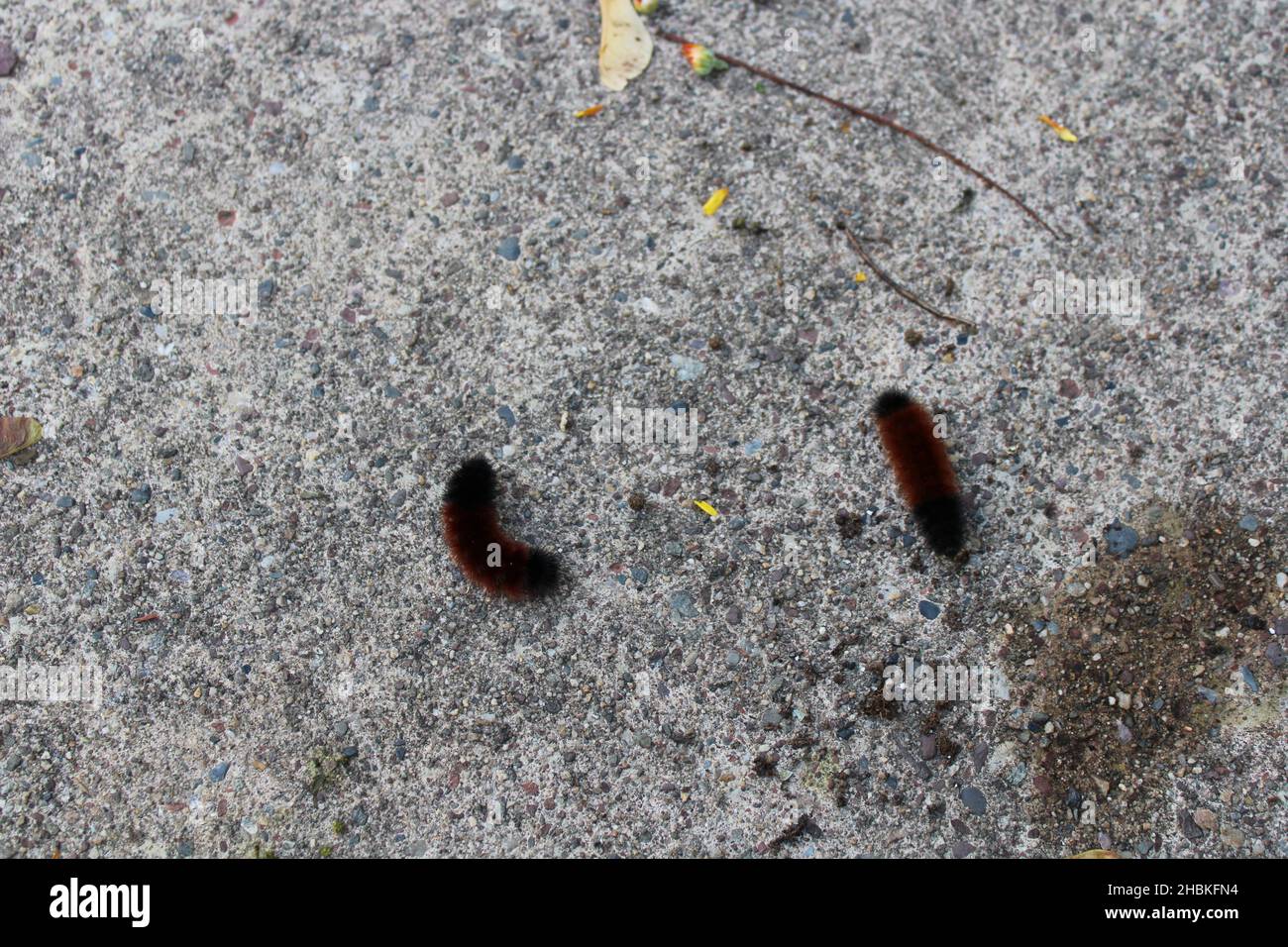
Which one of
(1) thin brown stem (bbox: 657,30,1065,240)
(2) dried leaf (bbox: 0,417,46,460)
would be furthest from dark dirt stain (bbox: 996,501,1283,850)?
(2) dried leaf (bbox: 0,417,46,460)

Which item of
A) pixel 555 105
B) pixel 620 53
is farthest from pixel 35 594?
pixel 620 53

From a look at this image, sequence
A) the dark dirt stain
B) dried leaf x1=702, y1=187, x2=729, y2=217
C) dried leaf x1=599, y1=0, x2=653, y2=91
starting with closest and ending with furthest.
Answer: the dark dirt stain → dried leaf x1=702, y1=187, x2=729, y2=217 → dried leaf x1=599, y1=0, x2=653, y2=91

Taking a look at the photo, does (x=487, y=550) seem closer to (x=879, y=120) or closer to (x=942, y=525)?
(x=942, y=525)

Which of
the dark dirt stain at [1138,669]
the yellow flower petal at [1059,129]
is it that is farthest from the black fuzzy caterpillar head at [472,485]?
the yellow flower petal at [1059,129]

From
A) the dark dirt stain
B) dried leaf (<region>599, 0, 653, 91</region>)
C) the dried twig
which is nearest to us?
the dark dirt stain

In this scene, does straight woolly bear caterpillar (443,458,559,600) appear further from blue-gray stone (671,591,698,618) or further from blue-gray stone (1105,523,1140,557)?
blue-gray stone (1105,523,1140,557)

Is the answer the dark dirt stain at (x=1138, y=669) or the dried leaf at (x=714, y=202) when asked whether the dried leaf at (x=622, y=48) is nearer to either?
the dried leaf at (x=714, y=202)

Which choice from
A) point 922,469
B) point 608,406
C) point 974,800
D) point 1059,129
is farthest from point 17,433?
point 1059,129
